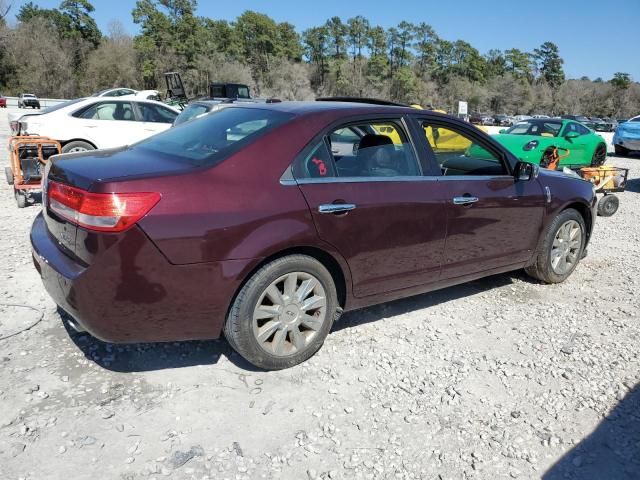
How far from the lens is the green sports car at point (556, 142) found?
11.1 m

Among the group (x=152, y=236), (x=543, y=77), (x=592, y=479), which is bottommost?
(x=592, y=479)

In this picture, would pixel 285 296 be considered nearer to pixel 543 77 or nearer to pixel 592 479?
pixel 592 479

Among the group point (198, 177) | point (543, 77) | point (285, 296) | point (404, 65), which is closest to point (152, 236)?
point (198, 177)

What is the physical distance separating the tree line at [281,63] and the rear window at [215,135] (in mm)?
75912

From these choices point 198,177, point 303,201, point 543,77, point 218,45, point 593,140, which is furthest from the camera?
point 543,77

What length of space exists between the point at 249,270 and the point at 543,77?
453 ft

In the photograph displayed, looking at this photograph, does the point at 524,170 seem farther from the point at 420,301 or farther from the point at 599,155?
the point at 599,155

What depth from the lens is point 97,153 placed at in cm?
315

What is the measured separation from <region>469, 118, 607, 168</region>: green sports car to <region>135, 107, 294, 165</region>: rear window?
29.3 ft

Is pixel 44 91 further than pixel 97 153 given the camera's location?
Yes

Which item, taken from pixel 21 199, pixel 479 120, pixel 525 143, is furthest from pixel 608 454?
pixel 479 120

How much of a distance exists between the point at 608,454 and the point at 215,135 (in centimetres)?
288

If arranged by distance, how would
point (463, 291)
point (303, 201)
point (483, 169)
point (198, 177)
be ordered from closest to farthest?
1. point (198, 177)
2. point (303, 201)
3. point (483, 169)
4. point (463, 291)

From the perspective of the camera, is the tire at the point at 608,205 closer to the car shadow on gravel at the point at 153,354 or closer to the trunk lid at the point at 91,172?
the car shadow on gravel at the point at 153,354
